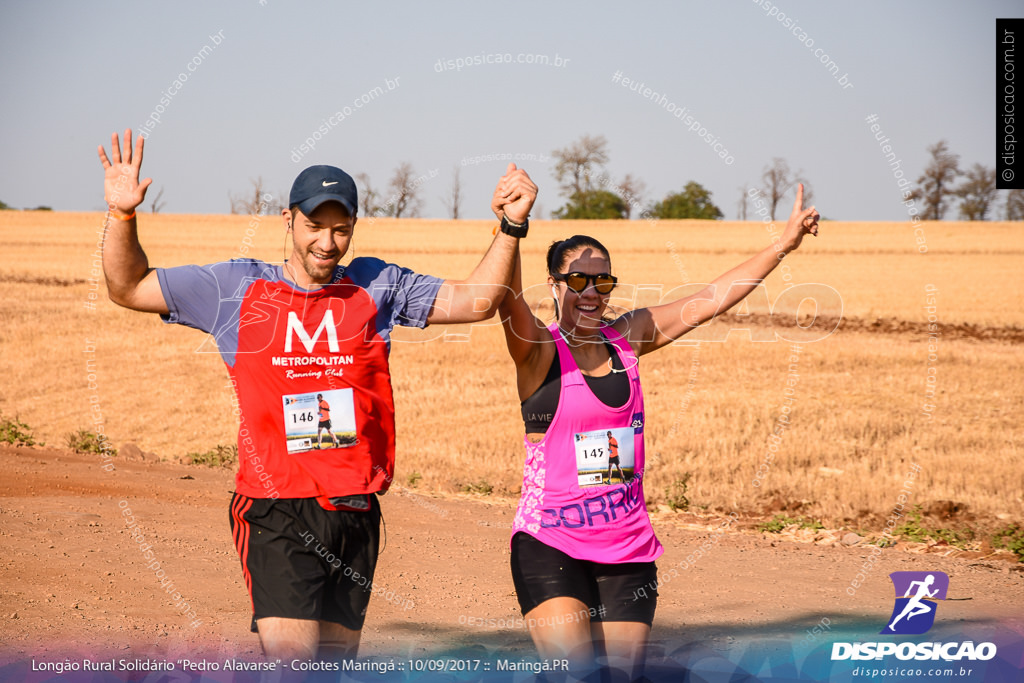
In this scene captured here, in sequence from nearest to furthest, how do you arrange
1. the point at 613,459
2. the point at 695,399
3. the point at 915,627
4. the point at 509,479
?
the point at 613,459 < the point at 915,627 < the point at 509,479 < the point at 695,399

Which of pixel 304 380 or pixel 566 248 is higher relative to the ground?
pixel 566 248

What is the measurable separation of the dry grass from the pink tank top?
3.05 feet

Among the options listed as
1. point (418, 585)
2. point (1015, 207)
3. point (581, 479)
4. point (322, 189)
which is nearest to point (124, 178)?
point (322, 189)

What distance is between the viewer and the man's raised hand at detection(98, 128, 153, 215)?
3.20 metres

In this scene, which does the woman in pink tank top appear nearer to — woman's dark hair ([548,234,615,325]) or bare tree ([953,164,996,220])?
woman's dark hair ([548,234,615,325])

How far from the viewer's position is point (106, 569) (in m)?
6.27

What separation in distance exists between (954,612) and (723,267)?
30845 millimetres

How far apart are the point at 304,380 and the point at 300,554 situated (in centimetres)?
61

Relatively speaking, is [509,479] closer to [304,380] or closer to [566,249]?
[566,249]

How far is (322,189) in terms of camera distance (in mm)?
3344

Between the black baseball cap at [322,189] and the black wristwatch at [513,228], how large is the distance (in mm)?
544

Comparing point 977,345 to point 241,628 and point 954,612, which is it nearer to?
point 954,612

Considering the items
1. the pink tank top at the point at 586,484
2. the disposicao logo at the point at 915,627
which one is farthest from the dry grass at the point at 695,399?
the disposicao logo at the point at 915,627

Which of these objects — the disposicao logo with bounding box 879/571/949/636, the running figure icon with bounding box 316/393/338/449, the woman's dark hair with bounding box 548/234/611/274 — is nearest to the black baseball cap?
the running figure icon with bounding box 316/393/338/449
